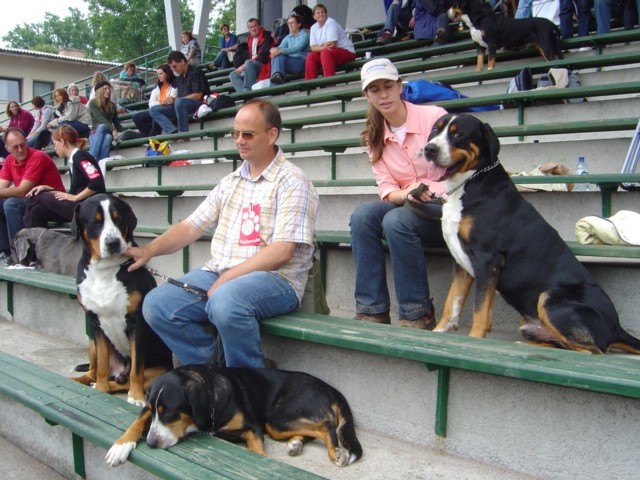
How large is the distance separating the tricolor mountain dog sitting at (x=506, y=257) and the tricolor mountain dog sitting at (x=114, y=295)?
144cm

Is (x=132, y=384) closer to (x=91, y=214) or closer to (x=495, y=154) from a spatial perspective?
(x=91, y=214)

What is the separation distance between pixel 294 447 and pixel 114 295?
120 centimetres

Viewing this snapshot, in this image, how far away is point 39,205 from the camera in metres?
5.63

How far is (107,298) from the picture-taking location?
2955 millimetres

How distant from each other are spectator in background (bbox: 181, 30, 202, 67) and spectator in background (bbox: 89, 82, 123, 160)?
10.7 ft

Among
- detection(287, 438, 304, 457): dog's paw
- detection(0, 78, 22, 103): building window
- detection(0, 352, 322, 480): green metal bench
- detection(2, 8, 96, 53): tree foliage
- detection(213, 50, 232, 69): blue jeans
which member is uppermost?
detection(2, 8, 96, 53): tree foliage

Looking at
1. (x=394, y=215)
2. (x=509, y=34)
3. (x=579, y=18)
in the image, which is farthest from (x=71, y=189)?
(x=579, y=18)

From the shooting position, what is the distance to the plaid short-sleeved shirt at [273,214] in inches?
112

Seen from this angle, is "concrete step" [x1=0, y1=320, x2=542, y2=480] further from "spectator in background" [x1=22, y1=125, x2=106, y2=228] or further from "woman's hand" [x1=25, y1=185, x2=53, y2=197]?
"woman's hand" [x1=25, y1=185, x2=53, y2=197]

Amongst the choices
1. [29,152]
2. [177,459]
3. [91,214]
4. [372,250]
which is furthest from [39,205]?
[177,459]

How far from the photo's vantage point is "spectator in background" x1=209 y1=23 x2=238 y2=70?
1370 cm

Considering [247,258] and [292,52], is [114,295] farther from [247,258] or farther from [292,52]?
[292,52]

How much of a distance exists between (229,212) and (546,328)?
156 cm

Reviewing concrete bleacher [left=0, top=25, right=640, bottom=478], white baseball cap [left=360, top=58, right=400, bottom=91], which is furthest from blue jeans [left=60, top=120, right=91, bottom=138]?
white baseball cap [left=360, top=58, right=400, bottom=91]
